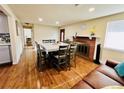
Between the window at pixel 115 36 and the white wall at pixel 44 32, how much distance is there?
5405 mm

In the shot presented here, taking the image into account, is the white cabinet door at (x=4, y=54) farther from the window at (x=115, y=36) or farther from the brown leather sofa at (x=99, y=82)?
the window at (x=115, y=36)

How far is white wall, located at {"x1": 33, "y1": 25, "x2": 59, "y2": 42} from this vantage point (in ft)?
23.3

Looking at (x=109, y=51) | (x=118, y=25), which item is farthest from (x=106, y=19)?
(x=109, y=51)

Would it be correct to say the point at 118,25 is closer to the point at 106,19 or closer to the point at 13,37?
the point at 106,19

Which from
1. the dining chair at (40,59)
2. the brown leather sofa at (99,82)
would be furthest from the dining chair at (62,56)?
the brown leather sofa at (99,82)

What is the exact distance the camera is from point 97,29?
3.94m

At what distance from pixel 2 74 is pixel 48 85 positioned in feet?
5.21

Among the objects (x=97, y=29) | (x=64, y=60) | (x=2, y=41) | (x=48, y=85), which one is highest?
(x=97, y=29)

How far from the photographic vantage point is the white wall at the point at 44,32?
711cm

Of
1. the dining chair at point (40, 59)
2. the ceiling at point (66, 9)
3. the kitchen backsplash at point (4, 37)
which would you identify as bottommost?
the dining chair at point (40, 59)

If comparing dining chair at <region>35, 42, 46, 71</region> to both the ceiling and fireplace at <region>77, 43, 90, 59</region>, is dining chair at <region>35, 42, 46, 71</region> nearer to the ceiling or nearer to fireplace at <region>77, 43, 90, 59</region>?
the ceiling

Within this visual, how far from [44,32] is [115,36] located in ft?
19.0

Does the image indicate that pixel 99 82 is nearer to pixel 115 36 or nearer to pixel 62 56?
pixel 62 56

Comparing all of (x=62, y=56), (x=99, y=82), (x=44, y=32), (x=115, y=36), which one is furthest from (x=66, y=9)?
(x=44, y=32)
